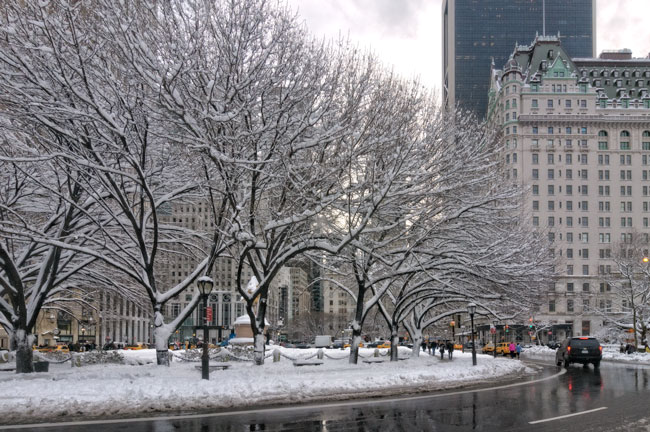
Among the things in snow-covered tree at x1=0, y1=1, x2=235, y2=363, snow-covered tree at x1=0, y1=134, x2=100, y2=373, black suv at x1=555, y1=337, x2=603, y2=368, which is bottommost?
black suv at x1=555, y1=337, x2=603, y2=368

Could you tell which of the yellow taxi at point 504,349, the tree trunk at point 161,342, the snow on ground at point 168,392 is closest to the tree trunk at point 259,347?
the snow on ground at point 168,392

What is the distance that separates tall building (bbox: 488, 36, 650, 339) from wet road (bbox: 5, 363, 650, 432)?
97.7 meters

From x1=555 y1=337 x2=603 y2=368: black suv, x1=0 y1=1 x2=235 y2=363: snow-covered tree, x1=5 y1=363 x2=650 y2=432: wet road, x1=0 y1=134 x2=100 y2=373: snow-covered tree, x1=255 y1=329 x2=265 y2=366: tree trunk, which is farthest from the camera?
x1=555 y1=337 x2=603 y2=368: black suv

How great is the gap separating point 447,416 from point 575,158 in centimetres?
11071

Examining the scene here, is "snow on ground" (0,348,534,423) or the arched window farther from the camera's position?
the arched window

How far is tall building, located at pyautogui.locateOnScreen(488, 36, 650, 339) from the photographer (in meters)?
111

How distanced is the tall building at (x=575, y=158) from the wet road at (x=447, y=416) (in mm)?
97651

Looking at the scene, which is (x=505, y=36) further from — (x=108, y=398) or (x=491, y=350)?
(x=108, y=398)

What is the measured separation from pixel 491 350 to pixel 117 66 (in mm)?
51989

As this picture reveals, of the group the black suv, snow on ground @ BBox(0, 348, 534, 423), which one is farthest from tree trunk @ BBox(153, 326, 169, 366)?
the black suv

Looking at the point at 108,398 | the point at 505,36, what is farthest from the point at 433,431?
the point at 505,36

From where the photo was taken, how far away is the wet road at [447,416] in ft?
38.9

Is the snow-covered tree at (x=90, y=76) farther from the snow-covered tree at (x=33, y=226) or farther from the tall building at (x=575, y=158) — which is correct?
the tall building at (x=575, y=158)

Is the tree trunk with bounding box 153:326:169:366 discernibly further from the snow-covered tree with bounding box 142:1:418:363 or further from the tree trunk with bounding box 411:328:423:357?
the tree trunk with bounding box 411:328:423:357
